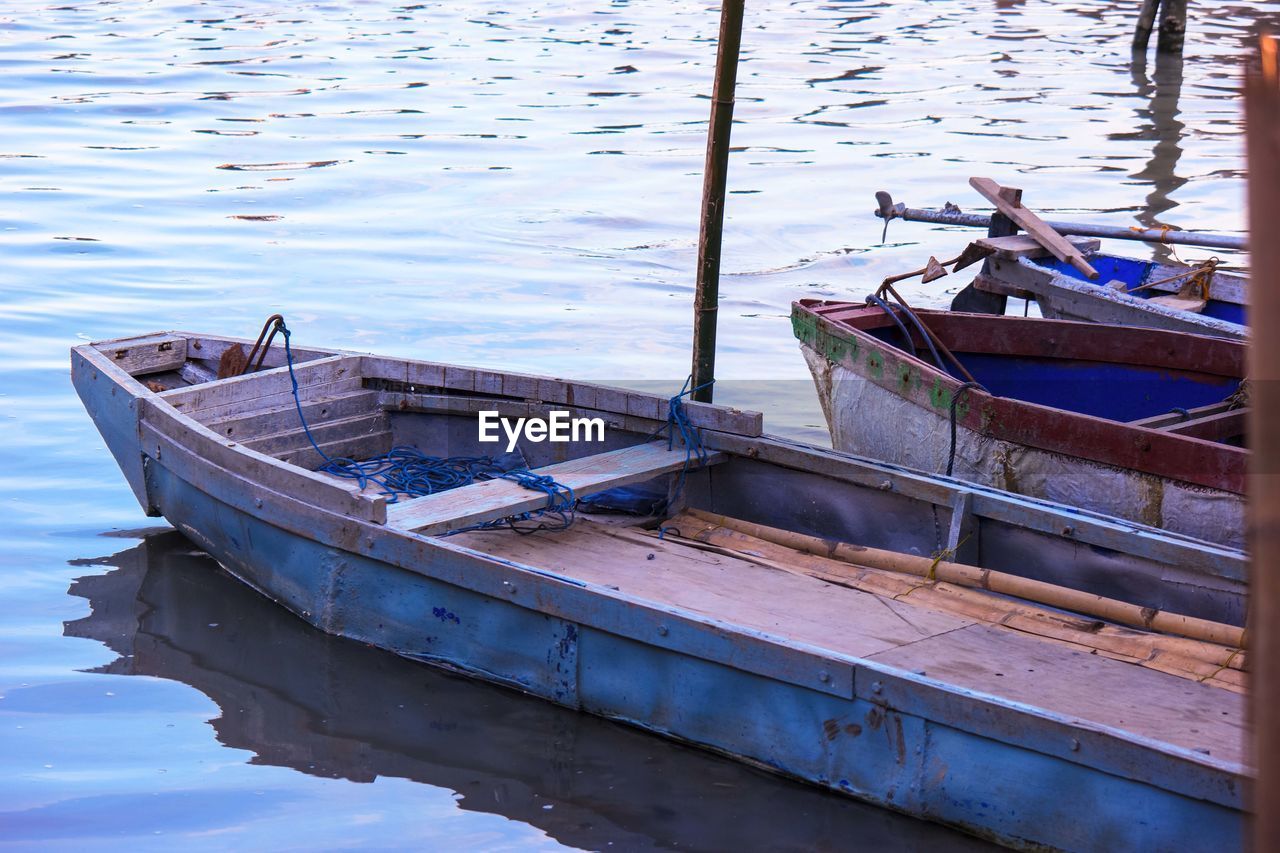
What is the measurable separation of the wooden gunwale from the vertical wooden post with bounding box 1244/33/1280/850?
3.87 m

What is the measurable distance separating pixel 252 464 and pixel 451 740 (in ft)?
4.43

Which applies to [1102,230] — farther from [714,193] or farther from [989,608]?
[989,608]

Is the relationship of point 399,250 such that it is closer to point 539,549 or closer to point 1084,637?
point 539,549

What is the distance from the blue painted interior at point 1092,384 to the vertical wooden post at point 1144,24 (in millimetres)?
16793

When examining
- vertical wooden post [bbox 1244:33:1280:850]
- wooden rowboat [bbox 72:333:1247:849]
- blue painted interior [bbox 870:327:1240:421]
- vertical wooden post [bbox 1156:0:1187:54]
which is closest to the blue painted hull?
blue painted interior [bbox 870:327:1240:421]

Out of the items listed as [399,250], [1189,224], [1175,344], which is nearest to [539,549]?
[1175,344]

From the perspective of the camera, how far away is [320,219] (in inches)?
549

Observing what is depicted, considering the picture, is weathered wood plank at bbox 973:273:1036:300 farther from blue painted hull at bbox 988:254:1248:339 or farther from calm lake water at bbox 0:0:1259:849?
calm lake water at bbox 0:0:1259:849

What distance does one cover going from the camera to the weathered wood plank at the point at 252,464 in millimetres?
5402

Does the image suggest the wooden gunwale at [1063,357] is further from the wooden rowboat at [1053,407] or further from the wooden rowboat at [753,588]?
the wooden rowboat at [753,588]

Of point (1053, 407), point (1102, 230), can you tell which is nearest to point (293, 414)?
point (1053, 407)

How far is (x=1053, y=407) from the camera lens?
6879 millimetres

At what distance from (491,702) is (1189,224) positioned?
35.6 ft

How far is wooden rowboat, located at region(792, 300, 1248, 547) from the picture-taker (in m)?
5.60
